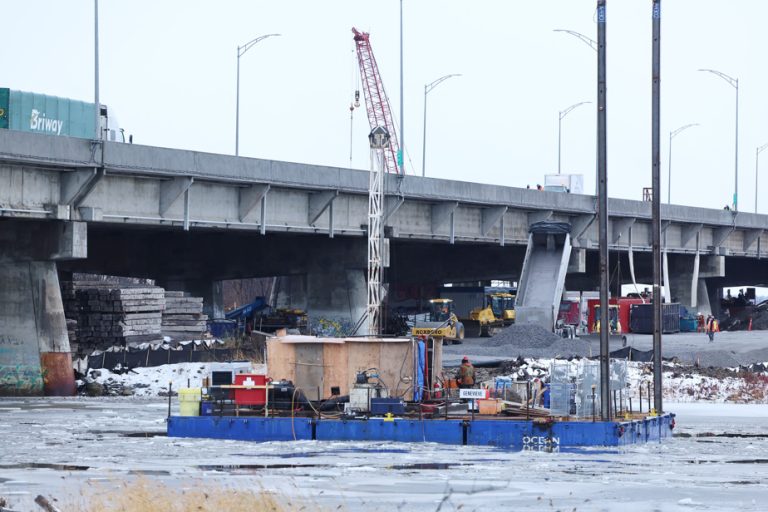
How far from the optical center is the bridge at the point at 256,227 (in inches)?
1945

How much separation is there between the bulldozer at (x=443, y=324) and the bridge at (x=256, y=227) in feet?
14.4

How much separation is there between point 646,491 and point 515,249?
61.6 m

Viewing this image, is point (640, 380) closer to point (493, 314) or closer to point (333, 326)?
point (333, 326)

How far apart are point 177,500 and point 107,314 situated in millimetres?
40432

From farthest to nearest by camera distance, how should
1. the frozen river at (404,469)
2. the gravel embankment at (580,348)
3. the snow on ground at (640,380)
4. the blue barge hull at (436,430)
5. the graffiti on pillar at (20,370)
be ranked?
1. the gravel embankment at (580,348)
2. the snow on ground at (640,380)
3. the graffiti on pillar at (20,370)
4. the blue barge hull at (436,430)
5. the frozen river at (404,469)

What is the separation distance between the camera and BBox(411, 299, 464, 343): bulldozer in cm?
6534

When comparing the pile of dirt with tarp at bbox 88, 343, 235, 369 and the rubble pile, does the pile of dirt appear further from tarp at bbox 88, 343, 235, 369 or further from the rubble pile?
tarp at bbox 88, 343, 235, 369

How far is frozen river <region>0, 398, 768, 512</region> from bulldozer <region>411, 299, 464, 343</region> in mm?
24962

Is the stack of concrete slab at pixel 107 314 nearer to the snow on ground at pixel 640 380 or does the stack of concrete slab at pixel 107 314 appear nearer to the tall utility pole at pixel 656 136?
the snow on ground at pixel 640 380

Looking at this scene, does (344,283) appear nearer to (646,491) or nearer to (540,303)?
(540,303)

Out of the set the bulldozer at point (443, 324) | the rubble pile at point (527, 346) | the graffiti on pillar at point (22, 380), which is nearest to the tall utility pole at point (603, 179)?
the graffiti on pillar at point (22, 380)

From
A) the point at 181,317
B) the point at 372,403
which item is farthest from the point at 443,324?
the point at 372,403

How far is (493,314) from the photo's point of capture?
297 ft

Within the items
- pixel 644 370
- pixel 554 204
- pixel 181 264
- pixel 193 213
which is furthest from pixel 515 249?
pixel 193 213
